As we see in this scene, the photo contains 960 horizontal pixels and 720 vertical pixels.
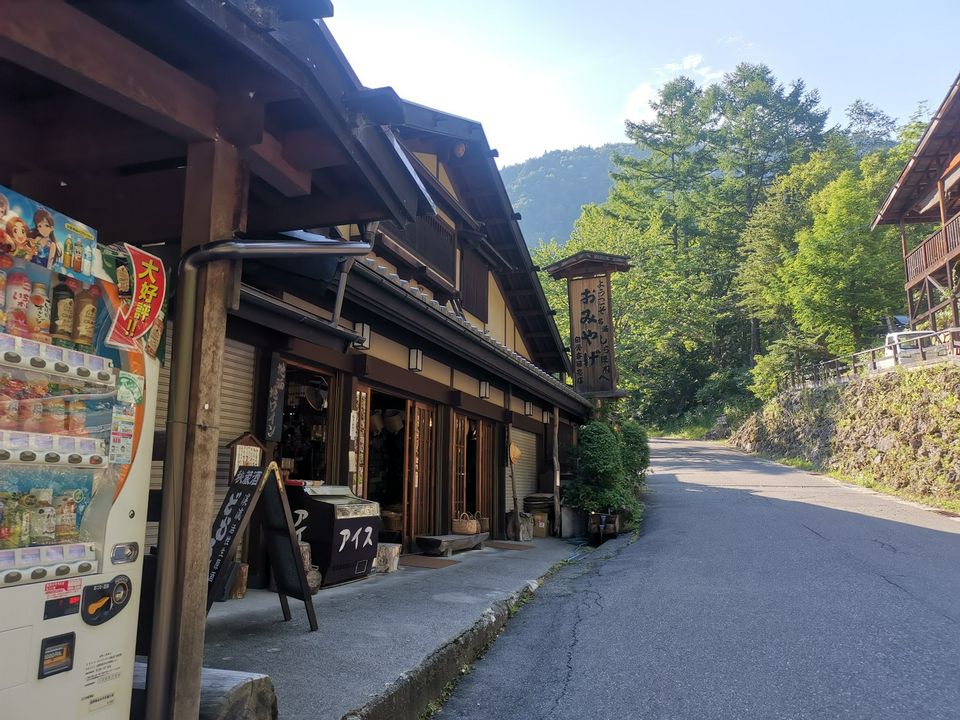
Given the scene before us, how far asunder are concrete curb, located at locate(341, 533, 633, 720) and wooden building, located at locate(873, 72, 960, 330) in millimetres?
23251

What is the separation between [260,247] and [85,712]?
180 cm

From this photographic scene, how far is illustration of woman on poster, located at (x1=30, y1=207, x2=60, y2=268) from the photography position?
6.72 ft

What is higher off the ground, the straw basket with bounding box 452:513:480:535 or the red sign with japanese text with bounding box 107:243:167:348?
the red sign with japanese text with bounding box 107:243:167:348

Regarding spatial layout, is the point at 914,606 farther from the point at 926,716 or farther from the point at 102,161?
the point at 102,161

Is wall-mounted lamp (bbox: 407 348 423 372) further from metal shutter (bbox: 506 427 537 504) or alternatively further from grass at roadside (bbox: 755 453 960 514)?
grass at roadside (bbox: 755 453 960 514)

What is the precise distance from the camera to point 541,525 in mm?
13508

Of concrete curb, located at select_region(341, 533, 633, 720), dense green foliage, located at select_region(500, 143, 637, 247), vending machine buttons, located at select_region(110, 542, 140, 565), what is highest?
dense green foliage, located at select_region(500, 143, 637, 247)

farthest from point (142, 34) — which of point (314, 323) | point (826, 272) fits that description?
point (826, 272)

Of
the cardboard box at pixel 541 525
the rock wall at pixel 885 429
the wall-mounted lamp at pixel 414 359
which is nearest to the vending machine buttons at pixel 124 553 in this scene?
the wall-mounted lamp at pixel 414 359

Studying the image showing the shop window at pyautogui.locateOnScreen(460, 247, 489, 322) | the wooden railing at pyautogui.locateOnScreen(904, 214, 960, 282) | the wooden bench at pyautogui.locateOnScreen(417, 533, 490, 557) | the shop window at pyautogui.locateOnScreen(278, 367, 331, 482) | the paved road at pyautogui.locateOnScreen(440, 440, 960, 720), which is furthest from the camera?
the wooden railing at pyautogui.locateOnScreen(904, 214, 960, 282)

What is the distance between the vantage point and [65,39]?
2098 mm

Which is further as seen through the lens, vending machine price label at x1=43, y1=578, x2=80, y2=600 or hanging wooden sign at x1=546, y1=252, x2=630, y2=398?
hanging wooden sign at x1=546, y1=252, x2=630, y2=398

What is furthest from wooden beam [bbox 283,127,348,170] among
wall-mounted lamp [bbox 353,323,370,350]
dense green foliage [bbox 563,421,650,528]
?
dense green foliage [bbox 563,421,650,528]

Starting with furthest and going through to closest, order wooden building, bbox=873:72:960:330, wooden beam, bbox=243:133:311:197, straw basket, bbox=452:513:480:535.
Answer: wooden building, bbox=873:72:960:330
straw basket, bbox=452:513:480:535
wooden beam, bbox=243:133:311:197
